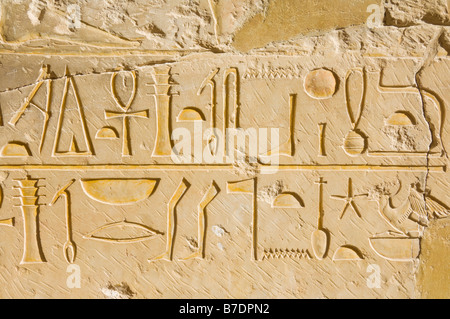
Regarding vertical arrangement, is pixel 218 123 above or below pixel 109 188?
above

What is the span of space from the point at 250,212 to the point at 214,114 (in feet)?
1.98

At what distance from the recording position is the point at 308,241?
9.24 ft

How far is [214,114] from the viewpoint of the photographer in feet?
9.11

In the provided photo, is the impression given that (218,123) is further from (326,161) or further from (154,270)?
(154,270)

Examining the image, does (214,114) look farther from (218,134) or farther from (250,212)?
(250,212)

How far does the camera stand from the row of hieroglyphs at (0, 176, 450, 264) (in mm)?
2787

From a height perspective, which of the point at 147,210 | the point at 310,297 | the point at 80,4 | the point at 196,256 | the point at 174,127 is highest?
the point at 80,4

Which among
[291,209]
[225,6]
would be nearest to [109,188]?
[291,209]

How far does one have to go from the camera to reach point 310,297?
285cm

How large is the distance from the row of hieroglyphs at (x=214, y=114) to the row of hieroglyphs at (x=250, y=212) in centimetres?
19

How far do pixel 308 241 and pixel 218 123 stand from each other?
86 centimetres

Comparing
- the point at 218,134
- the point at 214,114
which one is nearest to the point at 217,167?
the point at 218,134

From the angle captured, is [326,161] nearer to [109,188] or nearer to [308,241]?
[308,241]

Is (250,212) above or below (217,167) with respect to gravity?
below
